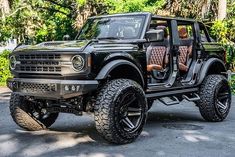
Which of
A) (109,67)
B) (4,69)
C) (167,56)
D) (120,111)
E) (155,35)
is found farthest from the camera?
(4,69)

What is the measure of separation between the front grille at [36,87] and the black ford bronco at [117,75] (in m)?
0.01

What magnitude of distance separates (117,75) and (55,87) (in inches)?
45.5

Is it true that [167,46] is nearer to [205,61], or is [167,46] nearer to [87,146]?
[205,61]

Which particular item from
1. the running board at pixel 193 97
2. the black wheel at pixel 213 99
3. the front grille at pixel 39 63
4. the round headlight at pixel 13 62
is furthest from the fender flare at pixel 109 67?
the black wheel at pixel 213 99

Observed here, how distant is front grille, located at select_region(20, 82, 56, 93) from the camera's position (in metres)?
6.17

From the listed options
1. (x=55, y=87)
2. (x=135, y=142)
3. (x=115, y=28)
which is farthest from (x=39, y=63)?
(x=135, y=142)

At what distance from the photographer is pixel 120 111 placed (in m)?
6.40

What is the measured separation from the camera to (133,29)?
24.2 ft

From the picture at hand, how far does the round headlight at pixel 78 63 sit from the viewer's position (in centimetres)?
608

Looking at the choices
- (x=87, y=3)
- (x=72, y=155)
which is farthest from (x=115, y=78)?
(x=87, y=3)

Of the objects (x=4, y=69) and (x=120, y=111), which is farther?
(x=4, y=69)

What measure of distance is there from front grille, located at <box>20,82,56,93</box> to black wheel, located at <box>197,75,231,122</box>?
11.2 ft

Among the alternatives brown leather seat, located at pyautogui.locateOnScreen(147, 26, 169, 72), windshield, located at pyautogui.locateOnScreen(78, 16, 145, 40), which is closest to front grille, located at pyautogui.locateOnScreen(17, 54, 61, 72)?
windshield, located at pyautogui.locateOnScreen(78, 16, 145, 40)

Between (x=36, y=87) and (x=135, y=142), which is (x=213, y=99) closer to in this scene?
(x=135, y=142)
